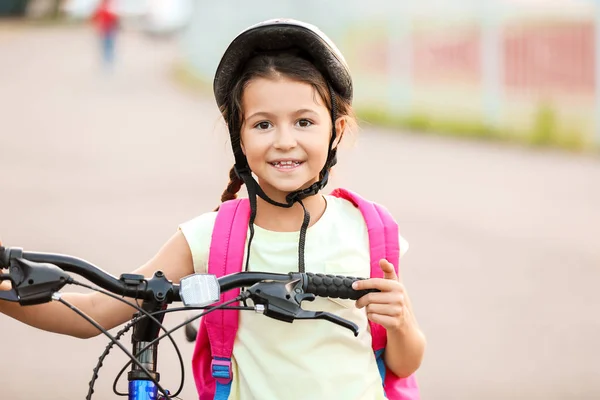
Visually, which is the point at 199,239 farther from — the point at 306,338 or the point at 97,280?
the point at 97,280

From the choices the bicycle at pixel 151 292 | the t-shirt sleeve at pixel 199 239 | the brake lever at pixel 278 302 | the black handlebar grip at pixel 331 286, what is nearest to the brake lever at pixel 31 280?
the bicycle at pixel 151 292

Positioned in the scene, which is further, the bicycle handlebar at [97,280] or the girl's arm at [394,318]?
the girl's arm at [394,318]

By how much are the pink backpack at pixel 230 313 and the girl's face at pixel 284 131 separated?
172 millimetres

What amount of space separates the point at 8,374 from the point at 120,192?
6119 millimetres

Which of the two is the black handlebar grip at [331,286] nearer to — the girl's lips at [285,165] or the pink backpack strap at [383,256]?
the pink backpack strap at [383,256]

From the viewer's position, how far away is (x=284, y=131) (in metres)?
3.37

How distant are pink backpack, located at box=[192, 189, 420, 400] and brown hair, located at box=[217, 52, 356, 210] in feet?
0.88

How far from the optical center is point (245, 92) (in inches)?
136

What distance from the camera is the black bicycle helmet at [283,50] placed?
3400 millimetres

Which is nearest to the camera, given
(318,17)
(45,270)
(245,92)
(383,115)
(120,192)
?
(45,270)

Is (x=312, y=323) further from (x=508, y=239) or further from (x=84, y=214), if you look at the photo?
(x=84, y=214)

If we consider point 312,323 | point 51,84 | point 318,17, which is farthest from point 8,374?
point 51,84

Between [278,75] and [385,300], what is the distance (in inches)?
28.7

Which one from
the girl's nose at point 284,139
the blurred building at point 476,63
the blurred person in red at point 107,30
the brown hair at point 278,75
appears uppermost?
the blurred person in red at point 107,30
